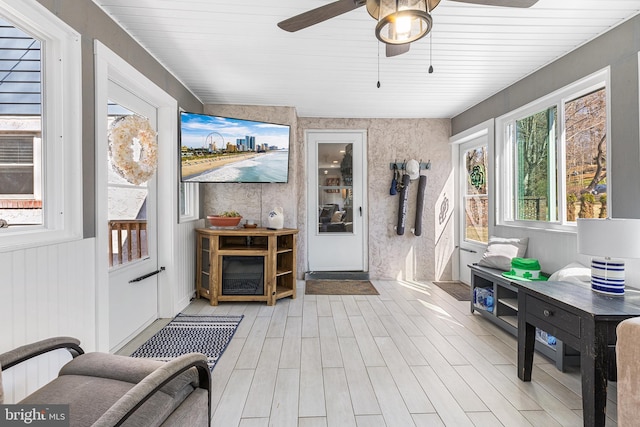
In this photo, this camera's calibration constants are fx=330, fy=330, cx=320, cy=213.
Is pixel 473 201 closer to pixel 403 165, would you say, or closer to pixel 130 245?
pixel 403 165

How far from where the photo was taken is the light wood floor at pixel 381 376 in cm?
178

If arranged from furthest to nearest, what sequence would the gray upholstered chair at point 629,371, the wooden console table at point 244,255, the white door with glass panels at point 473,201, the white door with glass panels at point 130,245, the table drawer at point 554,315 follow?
Answer: the white door with glass panels at point 473,201 < the wooden console table at point 244,255 < the white door with glass panels at point 130,245 < the table drawer at point 554,315 < the gray upholstered chair at point 629,371

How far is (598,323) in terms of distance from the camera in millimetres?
1560

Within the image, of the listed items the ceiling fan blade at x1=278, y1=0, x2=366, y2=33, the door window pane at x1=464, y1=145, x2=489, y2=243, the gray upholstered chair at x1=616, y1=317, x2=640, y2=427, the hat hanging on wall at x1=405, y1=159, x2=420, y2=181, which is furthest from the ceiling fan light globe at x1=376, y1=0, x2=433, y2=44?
the hat hanging on wall at x1=405, y1=159, x2=420, y2=181

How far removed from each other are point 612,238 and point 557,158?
4.66 feet

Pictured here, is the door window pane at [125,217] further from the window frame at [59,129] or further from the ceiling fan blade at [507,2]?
the ceiling fan blade at [507,2]

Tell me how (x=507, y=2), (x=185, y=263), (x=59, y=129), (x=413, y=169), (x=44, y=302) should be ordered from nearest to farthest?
(x=507, y=2) < (x=44, y=302) < (x=59, y=129) < (x=185, y=263) < (x=413, y=169)

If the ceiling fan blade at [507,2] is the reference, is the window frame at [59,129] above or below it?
below

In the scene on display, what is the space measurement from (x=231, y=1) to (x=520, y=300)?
266 centimetres

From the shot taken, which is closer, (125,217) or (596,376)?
(596,376)

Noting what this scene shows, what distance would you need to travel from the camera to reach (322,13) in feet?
5.27

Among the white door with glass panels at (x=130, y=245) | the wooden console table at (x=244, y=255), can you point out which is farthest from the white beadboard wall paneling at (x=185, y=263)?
the white door with glass panels at (x=130, y=245)

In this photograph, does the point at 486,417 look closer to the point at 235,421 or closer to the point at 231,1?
the point at 235,421

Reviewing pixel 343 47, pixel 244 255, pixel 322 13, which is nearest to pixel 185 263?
pixel 244 255
